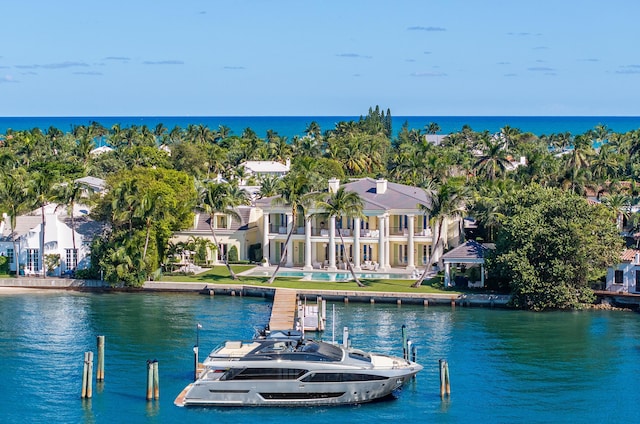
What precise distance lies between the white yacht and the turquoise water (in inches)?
24.7

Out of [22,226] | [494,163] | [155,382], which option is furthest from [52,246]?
[494,163]

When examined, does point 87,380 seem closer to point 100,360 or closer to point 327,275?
point 100,360

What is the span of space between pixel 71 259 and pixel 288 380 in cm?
3908

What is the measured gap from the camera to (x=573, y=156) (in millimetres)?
110000

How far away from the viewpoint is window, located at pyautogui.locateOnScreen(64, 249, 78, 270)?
86000 mm

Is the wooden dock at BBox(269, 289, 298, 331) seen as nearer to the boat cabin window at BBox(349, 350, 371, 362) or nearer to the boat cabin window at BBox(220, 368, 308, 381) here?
the boat cabin window at BBox(349, 350, 371, 362)

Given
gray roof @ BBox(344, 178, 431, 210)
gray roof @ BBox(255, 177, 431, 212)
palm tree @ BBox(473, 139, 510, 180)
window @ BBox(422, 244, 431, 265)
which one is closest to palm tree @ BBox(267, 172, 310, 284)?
gray roof @ BBox(255, 177, 431, 212)

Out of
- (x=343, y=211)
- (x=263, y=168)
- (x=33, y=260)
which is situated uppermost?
(x=263, y=168)

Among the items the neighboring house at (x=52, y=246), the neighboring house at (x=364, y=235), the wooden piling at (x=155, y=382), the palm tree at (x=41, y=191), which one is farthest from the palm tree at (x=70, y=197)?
the wooden piling at (x=155, y=382)

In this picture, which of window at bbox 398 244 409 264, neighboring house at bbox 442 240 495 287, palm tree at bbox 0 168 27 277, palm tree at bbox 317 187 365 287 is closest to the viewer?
neighboring house at bbox 442 240 495 287

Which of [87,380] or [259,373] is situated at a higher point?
[259,373]

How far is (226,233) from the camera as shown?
9212 centimetres

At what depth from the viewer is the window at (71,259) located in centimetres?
8600

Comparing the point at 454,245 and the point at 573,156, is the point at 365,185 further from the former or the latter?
the point at 573,156
